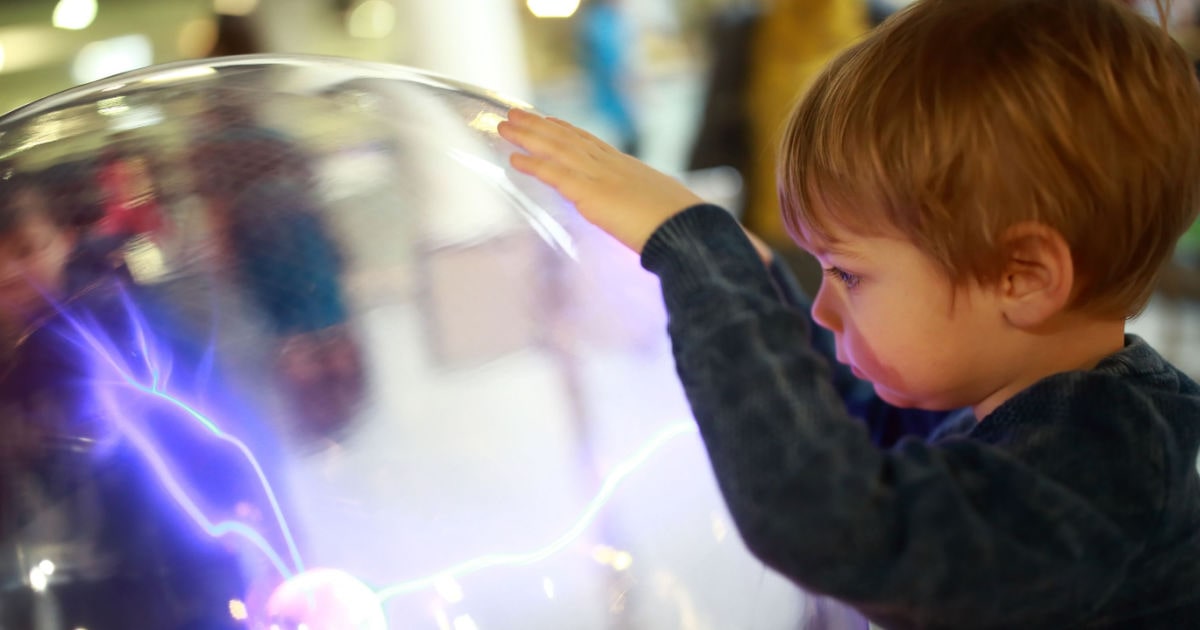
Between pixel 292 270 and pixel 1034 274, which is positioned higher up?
pixel 292 270

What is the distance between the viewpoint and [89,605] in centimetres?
56

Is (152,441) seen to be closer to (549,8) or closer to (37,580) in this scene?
(37,580)

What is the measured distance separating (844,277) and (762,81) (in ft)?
4.60

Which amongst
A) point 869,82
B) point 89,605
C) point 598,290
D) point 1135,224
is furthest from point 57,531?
point 1135,224

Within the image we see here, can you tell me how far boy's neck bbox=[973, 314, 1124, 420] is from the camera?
63 centimetres

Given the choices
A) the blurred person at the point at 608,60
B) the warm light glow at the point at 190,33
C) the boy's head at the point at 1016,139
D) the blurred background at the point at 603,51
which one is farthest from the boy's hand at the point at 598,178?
the warm light glow at the point at 190,33

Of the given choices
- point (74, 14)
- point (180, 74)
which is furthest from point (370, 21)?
point (180, 74)

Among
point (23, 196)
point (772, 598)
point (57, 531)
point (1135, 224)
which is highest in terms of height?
point (23, 196)

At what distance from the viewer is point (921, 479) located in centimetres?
51

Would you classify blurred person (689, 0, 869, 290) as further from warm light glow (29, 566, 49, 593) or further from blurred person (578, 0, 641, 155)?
warm light glow (29, 566, 49, 593)

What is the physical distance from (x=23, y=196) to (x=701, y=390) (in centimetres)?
45

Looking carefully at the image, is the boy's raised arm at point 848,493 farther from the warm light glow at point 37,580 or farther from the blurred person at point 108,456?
the warm light glow at point 37,580

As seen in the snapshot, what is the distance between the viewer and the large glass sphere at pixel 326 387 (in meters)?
0.56

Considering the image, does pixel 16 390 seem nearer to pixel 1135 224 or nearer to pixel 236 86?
pixel 236 86
